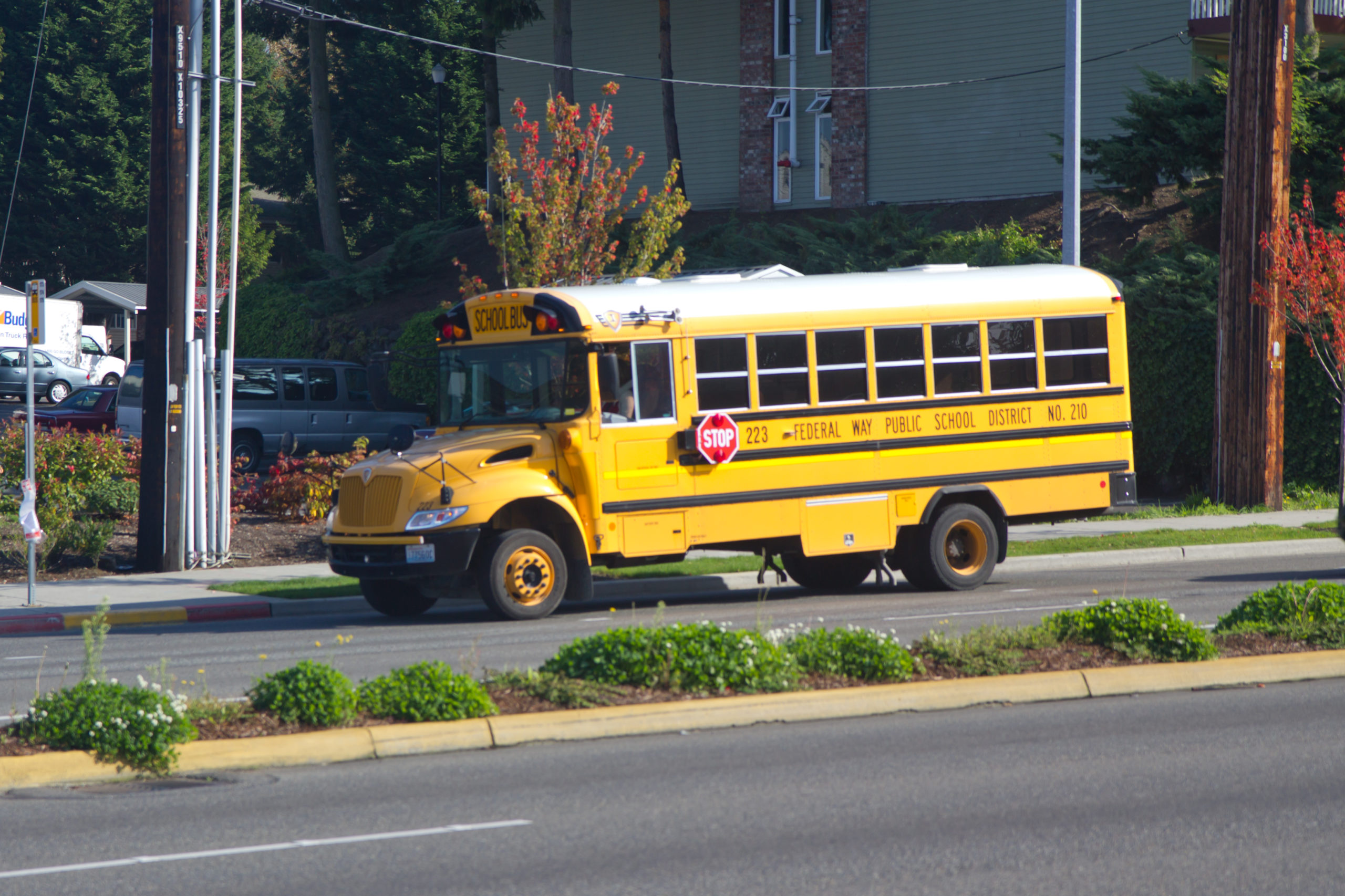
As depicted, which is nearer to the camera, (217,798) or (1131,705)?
(217,798)

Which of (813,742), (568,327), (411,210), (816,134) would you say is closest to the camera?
(813,742)

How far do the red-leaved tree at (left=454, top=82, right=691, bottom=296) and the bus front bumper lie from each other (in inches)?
308

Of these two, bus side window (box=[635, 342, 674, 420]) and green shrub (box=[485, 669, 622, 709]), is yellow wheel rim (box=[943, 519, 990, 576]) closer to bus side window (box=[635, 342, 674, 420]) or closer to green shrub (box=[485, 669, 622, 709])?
bus side window (box=[635, 342, 674, 420])

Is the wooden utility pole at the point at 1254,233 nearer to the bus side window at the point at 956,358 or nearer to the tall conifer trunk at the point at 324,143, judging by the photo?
the bus side window at the point at 956,358

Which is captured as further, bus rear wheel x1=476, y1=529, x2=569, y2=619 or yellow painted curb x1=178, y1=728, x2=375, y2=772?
bus rear wheel x1=476, y1=529, x2=569, y2=619

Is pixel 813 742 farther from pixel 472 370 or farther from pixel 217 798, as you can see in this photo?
pixel 472 370

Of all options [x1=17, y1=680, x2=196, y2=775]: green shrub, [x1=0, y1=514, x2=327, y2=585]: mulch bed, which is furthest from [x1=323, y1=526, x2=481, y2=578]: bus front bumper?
[x1=17, y1=680, x2=196, y2=775]: green shrub

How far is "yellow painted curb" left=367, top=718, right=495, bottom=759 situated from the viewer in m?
8.07

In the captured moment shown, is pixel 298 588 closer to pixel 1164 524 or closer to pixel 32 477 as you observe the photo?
pixel 32 477

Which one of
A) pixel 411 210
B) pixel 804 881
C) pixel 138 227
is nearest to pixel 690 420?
pixel 804 881

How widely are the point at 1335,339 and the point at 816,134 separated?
64.7 ft

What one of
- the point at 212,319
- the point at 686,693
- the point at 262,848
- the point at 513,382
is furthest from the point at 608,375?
the point at 262,848

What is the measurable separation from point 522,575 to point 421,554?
3.18 feet

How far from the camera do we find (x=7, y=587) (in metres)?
16.6
